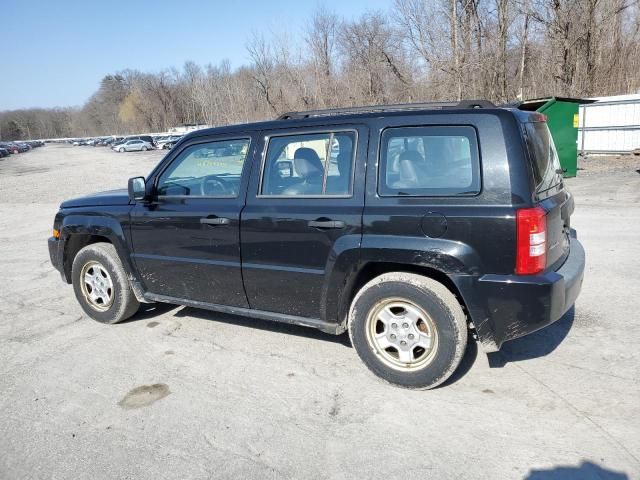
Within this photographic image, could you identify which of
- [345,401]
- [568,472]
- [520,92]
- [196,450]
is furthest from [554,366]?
[520,92]

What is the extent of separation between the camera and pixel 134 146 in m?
57.9

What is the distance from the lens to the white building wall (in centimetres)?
1680

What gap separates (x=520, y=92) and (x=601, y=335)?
2447 cm

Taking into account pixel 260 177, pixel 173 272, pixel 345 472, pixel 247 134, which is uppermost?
pixel 247 134

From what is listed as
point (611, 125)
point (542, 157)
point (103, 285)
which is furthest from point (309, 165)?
point (611, 125)

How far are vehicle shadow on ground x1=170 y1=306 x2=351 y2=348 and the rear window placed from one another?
6.59ft

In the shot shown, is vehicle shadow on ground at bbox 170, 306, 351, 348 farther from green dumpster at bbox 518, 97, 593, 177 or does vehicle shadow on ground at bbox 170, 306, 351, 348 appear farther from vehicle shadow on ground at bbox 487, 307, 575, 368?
green dumpster at bbox 518, 97, 593, 177

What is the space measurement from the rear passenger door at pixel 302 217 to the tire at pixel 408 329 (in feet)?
1.04

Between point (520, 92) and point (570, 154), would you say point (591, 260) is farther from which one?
point (520, 92)

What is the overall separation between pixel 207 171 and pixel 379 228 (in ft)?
5.88

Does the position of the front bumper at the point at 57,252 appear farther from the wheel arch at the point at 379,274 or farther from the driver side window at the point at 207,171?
the wheel arch at the point at 379,274

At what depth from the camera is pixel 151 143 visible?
6034 centimetres

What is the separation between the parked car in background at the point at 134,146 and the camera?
57.6 m

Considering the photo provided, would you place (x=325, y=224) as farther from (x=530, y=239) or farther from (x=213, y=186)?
(x=530, y=239)
